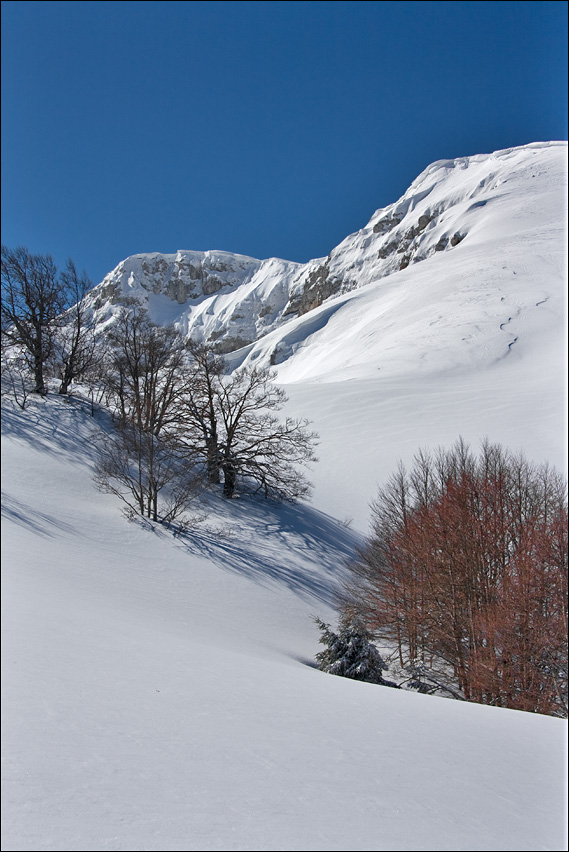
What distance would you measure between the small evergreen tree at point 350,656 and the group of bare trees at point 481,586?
2.37 m

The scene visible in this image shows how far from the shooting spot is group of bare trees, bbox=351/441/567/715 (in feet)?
36.7

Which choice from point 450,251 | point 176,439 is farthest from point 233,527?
point 450,251

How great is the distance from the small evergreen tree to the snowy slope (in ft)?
8.06

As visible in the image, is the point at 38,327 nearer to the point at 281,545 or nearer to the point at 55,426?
the point at 55,426

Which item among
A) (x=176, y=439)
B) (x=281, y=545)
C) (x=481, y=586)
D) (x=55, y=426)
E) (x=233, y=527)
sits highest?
Answer: (x=55, y=426)

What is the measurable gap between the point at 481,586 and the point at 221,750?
38.5 feet

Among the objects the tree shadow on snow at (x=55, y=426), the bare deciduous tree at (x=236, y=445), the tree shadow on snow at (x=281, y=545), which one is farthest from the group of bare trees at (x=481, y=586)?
the tree shadow on snow at (x=55, y=426)

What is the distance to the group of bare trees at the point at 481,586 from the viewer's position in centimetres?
1117

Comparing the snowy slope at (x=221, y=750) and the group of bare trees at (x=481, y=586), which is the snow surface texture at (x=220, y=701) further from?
the group of bare trees at (x=481, y=586)

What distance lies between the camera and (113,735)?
3.63 meters

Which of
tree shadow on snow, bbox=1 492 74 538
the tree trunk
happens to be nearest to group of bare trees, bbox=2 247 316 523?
the tree trunk

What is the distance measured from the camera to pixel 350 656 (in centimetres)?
1147

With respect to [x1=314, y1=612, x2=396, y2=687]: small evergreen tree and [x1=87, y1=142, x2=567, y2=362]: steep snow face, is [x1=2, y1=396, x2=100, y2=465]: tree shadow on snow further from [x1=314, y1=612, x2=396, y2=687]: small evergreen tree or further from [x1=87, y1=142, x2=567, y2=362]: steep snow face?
[x1=87, y1=142, x2=567, y2=362]: steep snow face

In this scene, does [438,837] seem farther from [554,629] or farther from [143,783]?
[554,629]
